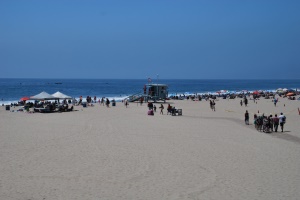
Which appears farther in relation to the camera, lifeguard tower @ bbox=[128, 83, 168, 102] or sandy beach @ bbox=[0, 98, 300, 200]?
lifeguard tower @ bbox=[128, 83, 168, 102]

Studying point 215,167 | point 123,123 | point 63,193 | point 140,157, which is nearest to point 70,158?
point 140,157

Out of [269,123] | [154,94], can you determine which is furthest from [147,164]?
[154,94]

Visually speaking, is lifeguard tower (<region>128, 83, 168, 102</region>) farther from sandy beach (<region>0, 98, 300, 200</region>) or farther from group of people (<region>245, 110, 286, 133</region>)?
sandy beach (<region>0, 98, 300, 200</region>)

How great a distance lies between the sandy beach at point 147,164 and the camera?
28.7 feet

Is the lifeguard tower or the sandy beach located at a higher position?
the lifeguard tower

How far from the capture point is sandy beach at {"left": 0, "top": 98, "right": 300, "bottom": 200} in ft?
28.7

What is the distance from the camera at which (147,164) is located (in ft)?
37.7

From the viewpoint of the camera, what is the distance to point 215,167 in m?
11.2

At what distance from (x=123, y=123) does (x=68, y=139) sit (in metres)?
6.74

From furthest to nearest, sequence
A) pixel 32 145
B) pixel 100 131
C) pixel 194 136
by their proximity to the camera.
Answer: pixel 100 131
pixel 194 136
pixel 32 145

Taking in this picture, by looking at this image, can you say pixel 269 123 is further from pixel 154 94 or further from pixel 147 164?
pixel 154 94

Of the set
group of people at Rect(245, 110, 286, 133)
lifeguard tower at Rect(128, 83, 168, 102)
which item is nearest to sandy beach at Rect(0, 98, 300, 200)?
group of people at Rect(245, 110, 286, 133)

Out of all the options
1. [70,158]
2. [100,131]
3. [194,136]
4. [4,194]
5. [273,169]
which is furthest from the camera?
[100,131]

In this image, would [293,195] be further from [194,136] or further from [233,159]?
[194,136]
